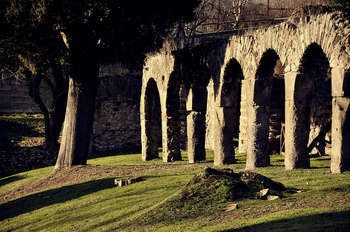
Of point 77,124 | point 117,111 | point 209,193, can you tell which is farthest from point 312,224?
point 117,111


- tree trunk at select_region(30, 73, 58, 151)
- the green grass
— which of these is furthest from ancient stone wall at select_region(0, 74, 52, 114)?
the green grass

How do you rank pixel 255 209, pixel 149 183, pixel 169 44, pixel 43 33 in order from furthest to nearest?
pixel 169 44
pixel 43 33
pixel 149 183
pixel 255 209

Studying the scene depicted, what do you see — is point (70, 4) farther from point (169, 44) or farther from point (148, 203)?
point (169, 44)

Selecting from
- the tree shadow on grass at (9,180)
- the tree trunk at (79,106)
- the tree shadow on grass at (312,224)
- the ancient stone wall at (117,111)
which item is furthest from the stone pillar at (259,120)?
the ancient stone wall at (117,111)

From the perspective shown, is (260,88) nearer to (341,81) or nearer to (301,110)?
(301,110)

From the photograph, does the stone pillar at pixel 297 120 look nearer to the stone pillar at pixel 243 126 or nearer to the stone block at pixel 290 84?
the stone block at pixel 290 84

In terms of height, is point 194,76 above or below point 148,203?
above

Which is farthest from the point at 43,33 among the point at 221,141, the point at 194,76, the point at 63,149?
the point at 221,141

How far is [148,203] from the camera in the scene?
1248 cm

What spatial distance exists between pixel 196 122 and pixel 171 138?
1.89m

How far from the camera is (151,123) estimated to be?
24047 mm

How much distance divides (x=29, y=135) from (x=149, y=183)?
15.1 metres

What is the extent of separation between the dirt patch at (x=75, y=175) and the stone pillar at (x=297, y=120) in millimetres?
4747

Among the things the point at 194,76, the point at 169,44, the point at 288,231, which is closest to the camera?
the point at 288,231
